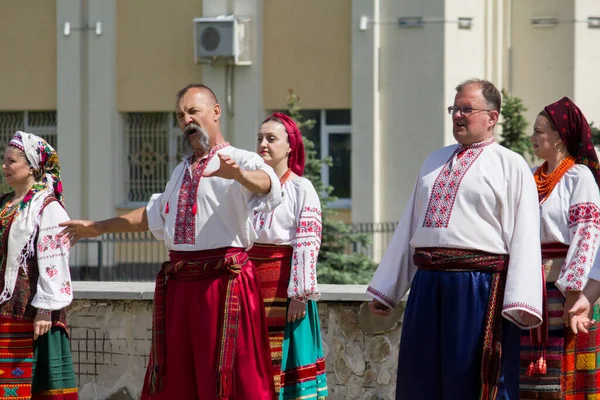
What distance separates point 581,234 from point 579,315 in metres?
0.40

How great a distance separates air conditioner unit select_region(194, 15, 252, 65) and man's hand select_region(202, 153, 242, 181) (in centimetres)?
1379

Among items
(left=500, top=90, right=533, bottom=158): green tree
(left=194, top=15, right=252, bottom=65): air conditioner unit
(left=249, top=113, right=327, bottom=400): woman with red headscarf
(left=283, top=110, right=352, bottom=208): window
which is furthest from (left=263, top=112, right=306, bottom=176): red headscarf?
(left=283, top=110, right=352, bottom=208): window

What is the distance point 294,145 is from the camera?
700cm

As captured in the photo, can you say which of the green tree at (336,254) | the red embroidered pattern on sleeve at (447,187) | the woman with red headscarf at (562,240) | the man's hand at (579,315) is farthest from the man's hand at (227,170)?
the green tree at (336,254)

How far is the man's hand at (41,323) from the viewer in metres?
6.27

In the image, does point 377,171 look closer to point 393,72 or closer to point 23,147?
point 393,72

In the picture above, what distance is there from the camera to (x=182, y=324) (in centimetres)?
567

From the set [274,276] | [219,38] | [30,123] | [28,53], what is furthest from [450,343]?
[30,123]

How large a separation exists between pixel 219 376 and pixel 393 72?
45.1 feet

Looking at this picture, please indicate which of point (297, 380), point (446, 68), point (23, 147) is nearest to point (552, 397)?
point (297, 380)

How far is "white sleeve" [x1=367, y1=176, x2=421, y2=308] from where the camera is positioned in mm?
5734

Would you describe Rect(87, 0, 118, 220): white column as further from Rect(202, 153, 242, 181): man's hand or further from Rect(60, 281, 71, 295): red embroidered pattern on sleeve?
Rect(202, 153, 242, 181): man's hand

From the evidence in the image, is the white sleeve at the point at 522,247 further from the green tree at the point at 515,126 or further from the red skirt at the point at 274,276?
the green tree at the point at 515,126

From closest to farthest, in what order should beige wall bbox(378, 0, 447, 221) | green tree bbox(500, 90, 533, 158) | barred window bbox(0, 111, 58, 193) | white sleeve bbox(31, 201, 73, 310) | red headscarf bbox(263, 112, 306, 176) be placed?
white sleeve bbox(31, 201, 73, 310) → red headscarf bbox(263, 112, 306, 176) → green tree bbox(500, 90, 533, 158) → beige wall bbox(378, 0, 447, 221) → barred window bbox(0, 111, 58, 193)
